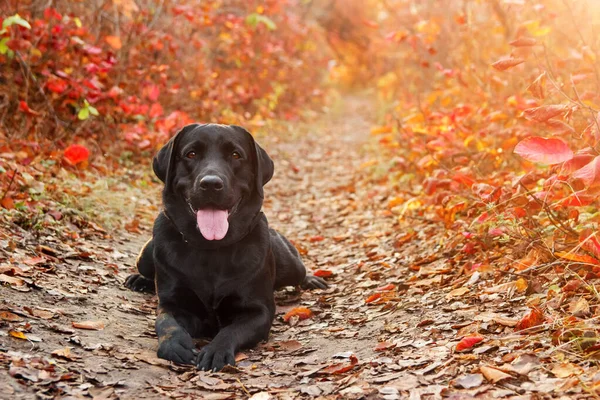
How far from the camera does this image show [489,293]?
380 centimetres


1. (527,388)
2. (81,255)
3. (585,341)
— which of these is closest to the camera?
(527,388)

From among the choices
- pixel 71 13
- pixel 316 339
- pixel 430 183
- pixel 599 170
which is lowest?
pixel 316 339

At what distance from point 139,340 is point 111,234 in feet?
7.42

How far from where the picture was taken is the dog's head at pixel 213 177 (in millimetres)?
3760

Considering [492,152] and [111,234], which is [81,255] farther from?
[492,152]

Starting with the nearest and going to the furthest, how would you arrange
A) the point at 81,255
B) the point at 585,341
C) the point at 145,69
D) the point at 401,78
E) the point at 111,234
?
the point at 585,341, the point at 81,255, the point at 111,234, the point at 145,69, the point at 401,78

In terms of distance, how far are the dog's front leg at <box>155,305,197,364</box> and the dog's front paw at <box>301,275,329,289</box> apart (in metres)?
1.51

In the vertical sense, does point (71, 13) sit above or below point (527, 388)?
above

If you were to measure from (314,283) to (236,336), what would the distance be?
5.01 ft

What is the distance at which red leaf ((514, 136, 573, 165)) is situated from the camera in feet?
10.1

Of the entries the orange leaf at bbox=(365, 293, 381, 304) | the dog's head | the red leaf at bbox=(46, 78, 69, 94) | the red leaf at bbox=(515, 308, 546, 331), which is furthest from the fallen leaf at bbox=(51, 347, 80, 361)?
the red leaf at bbox=(46, 78, 69, 94)

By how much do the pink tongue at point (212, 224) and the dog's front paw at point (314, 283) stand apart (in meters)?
1.34

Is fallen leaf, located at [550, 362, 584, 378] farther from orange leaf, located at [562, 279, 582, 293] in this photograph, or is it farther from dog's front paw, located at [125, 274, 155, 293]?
dog's front paw, located at [125, 274, 155, 293]

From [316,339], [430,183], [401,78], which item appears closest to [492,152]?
[430,183]
